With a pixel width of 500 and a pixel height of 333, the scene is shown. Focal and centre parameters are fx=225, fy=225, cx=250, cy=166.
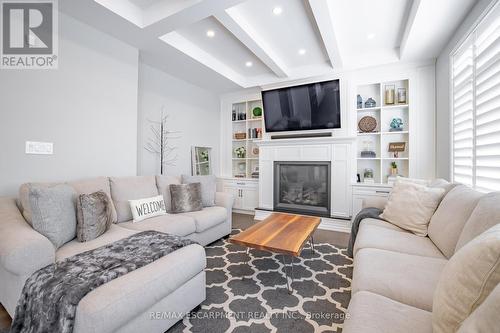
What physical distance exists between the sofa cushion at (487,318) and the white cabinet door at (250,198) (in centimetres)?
397

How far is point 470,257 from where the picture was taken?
0.75m

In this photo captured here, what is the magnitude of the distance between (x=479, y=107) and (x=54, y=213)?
143 inches

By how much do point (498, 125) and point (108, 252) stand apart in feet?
9.87

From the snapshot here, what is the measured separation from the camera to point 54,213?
1660 millimetres

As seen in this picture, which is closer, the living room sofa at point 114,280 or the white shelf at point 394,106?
the living room sofa at point 114,280

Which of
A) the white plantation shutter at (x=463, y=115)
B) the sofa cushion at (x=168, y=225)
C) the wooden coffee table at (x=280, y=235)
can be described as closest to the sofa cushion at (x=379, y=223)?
the wooden coffee table at (x=280, y=235)

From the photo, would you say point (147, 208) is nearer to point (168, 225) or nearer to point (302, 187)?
point (168, 225)

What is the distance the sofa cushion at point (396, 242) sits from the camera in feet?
5.30

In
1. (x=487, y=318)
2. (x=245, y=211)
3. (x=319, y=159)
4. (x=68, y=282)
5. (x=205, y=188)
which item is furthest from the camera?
(x=245, y=211)

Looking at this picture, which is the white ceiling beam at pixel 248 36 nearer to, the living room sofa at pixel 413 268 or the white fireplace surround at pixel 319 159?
the white fireplace surround at pixel 319 159

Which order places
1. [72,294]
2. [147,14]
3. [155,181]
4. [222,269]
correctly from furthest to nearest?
1. [155,181]
2. [147,14]
3. [222,269]
4. [72,294]

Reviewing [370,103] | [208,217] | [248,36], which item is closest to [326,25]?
[248,36]

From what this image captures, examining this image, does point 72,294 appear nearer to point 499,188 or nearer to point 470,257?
Result: point 470,257

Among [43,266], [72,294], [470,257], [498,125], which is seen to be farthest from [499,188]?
[43,266]
